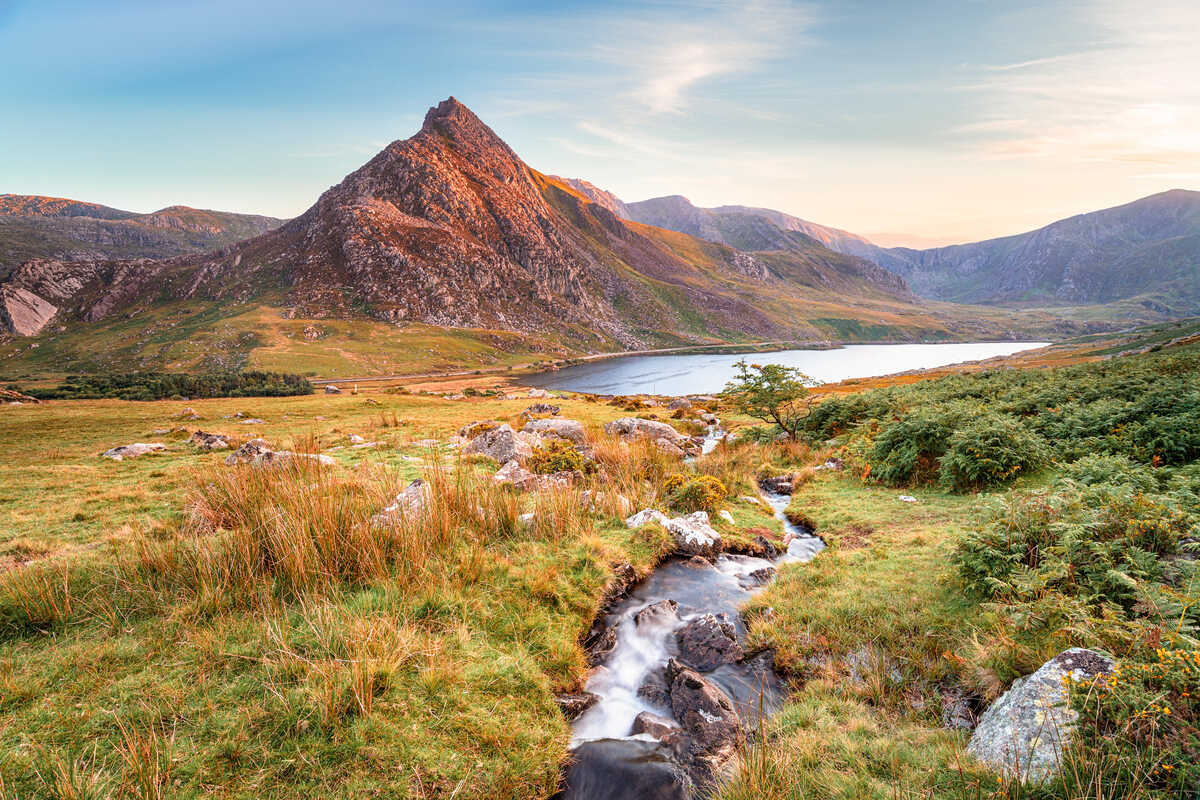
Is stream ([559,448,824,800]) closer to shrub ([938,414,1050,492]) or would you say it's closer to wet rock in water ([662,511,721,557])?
wet rock in water ([662,511,721,557])

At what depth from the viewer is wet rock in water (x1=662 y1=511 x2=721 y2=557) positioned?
10414 millimetres

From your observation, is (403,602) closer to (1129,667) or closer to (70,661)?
(70,661)

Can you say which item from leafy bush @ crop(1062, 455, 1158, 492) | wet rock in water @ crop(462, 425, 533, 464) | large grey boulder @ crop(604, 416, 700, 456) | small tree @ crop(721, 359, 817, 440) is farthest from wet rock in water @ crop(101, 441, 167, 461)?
leafy bush @ crop(1062, 455, 1158, 492)

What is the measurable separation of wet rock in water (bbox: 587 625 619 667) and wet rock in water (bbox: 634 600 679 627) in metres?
0.56

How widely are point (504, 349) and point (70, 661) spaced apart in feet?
523

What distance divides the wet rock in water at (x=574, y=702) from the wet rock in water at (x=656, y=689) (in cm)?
Result: 73

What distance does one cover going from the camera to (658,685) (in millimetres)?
6672

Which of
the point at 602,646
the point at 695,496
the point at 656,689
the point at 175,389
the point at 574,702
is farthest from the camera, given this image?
the point at 175,389

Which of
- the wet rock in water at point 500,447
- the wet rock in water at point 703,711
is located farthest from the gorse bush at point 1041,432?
the wet rock in water at point 500,447

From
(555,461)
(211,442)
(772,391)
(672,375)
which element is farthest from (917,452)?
(672,375)

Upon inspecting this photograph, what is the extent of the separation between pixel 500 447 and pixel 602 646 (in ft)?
32.6

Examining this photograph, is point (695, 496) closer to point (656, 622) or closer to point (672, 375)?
point (656, 622)

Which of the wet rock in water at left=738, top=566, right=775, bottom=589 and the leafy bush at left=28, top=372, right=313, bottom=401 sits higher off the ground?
the leafy bush at left=28, top=372, right=313, bottom=401

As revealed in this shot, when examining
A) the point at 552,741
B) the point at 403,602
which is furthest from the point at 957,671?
the point at 403,602
